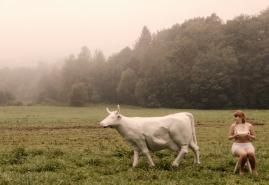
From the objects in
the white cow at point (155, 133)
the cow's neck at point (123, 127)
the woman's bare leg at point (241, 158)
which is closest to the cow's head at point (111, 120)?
the white cow at point (155, 133)

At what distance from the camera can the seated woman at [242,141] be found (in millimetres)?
15765

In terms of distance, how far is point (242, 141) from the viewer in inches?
632

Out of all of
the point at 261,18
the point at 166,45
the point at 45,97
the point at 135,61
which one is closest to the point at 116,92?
the point at 135,61

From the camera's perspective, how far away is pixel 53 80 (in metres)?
170

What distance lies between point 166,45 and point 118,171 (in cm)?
9946

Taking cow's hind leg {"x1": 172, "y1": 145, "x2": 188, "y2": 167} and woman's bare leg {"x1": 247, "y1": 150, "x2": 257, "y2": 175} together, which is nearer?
woman's bare leg {"x1": 247, "y1": 150, "x2": 257, "y2": 175}

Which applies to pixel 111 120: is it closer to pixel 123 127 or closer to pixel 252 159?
pixel 123 127

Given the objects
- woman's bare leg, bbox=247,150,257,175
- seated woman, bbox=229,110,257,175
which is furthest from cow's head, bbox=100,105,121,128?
woman's bare leg, bbox=247,150,257,175

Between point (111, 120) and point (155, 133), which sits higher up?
point (111, 120)

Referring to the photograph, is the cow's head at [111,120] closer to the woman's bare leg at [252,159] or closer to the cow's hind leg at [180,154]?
the cow's hind leg at [180,154]

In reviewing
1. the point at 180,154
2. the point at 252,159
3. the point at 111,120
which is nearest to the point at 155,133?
the point at 180,154

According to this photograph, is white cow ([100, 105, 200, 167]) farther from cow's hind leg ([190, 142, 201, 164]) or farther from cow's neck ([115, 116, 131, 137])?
cow's hind leg ([190, 142, 201, 164])

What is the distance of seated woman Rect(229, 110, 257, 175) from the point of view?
15765mm

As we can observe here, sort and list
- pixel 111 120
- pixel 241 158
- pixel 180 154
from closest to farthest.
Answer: pixel 241 158
pixel 180 154
pixel 111 120
